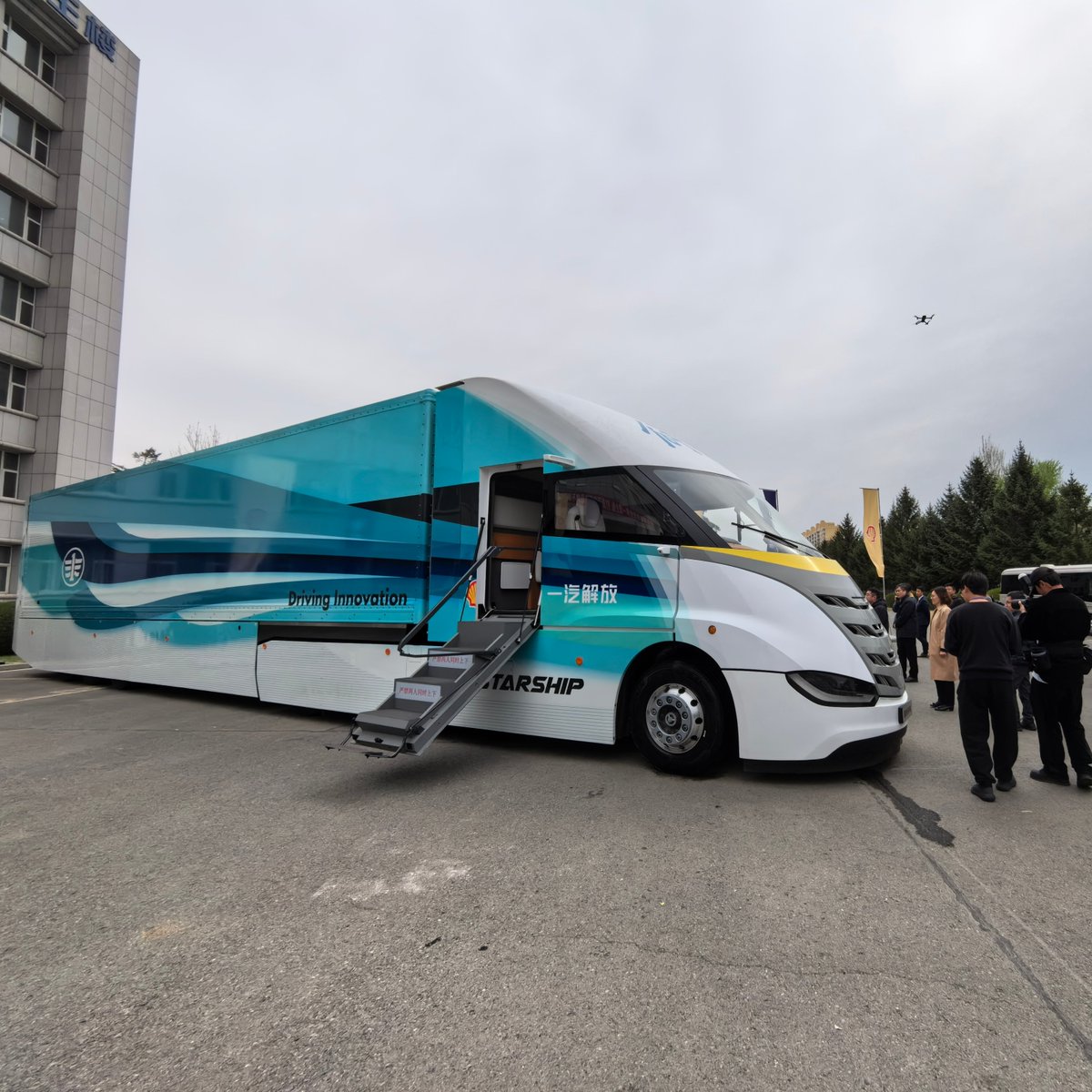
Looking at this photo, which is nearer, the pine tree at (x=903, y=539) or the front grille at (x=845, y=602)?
the front grille at (x=845, y=602)

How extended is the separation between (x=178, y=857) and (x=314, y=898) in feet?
3.52

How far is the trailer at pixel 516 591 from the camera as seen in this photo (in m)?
4.84

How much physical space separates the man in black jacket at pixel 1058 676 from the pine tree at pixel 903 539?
49.0 metres

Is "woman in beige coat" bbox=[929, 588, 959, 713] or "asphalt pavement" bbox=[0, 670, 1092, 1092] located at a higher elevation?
"woman in beige coat" bbox=[929, 588, 959, 713]

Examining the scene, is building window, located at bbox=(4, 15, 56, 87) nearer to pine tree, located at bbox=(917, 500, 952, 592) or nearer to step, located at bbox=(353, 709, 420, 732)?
step, located at bbox=(353, 709, 420, 732)

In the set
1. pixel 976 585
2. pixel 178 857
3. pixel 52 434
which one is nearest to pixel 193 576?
pixel 178 857

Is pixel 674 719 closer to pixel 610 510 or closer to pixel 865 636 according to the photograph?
pixel 865 636

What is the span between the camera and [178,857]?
12.0ft

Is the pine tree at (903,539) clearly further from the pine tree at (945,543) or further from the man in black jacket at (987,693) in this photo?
the man in black jacket at (987,693)

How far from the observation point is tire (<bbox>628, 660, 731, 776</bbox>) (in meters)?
4.97

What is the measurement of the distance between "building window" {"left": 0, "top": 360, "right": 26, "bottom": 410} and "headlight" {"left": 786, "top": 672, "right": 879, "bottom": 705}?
1154 inches

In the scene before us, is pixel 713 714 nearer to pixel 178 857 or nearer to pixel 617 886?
pixel 617 886

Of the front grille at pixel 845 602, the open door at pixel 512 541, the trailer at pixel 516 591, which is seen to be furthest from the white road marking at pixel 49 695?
the front grille at pixel 845 602

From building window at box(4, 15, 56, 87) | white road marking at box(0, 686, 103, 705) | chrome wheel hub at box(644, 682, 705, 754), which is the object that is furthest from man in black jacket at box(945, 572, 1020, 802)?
building window at box(4, 15, 56, 87)
